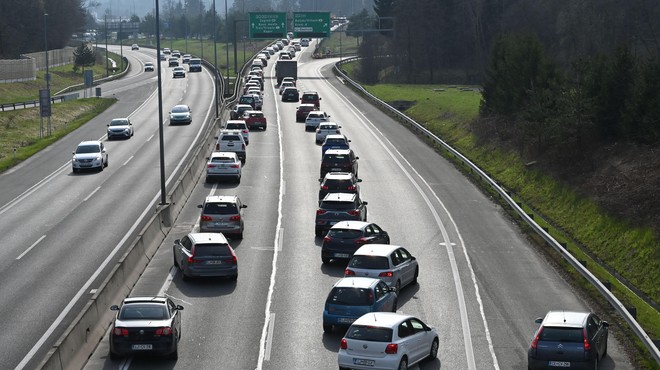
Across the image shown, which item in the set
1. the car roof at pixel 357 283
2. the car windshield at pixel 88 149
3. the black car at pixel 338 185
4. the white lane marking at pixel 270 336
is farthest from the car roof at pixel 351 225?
the car windshield at pixel 88 149

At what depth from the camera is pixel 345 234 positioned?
110 ft

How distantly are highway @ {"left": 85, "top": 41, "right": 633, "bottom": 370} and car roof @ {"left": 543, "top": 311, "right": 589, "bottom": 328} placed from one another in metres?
1.39

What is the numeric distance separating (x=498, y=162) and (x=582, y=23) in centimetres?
4213

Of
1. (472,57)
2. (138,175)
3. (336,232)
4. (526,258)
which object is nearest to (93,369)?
(336,232)

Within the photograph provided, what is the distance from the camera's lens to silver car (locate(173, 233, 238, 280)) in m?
30.8

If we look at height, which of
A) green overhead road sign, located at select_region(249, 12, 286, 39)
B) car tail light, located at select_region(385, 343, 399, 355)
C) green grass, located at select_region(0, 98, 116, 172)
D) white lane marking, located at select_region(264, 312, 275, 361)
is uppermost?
green overhead road sign, located at select_region(249, 12, 286, 39)

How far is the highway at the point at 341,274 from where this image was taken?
24.4m

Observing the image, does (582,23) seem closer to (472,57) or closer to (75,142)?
(472,57)

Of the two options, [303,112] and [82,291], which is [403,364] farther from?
[303,112]

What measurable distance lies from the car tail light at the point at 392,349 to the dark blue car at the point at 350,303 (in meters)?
3.37

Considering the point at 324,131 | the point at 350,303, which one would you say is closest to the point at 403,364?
the point at 350,303

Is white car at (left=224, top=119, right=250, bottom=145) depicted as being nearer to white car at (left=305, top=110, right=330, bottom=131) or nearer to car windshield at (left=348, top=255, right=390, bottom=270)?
white car at (left=305, top=110, right=330, bottom=131)

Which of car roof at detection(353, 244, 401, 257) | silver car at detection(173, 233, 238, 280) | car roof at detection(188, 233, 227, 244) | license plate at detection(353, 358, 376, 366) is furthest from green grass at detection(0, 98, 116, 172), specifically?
license plate at detection(353, 358, 376, 366)

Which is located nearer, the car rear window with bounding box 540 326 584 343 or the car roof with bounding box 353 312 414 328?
the car roof with bounding box 353 312 414 328
